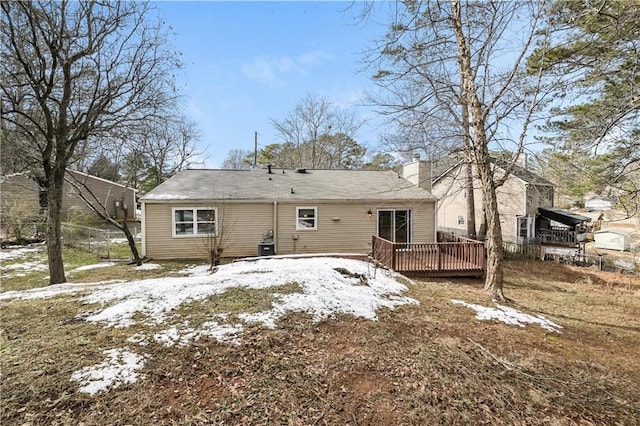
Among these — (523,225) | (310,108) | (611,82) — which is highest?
(310,108)

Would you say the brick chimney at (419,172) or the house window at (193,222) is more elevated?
the brick chimney at (419,172)

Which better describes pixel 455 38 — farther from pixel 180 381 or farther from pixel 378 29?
pixel 180 381

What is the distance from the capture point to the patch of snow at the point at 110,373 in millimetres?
2600

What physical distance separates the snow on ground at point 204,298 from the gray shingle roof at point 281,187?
6.16 m

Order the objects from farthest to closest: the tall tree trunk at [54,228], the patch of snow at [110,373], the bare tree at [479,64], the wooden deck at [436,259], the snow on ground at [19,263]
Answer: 1. the wooden deck at [436,259]
2. the snow on ground at [19,263]
3. the tall tree trunk at [54,228]
4. the bare tree at [479,64]
5. the patch of snow at [110,373]

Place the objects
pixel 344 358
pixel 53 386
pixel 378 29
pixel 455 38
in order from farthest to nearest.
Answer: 1. pixel 455 38
2. pixel 378 29
3. pixel 344 358
4. pixel 53 386

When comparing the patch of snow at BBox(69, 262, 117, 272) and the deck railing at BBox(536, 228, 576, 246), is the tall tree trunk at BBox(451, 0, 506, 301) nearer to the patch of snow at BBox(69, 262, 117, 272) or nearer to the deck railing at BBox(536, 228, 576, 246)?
the patch of snow at BBox(69, 262, 117, 272)

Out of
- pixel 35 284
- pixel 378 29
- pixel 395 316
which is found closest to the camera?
pixel 395 316

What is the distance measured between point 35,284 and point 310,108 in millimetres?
22305

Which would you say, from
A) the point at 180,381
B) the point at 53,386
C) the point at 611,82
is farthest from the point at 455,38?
the point at 53,386

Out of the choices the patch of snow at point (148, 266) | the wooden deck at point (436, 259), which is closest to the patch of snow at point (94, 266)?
the patch of snow at point (148, 266)

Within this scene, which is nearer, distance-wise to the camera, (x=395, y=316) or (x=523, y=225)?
(x=395, y=316)

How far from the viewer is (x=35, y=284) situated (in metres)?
8.16

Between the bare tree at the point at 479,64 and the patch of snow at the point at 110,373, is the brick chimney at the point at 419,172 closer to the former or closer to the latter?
the bare tree at the point at 479,64
